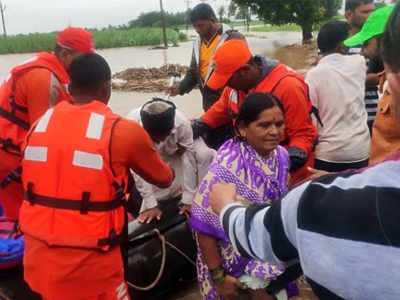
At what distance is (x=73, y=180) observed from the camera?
5.81 feet

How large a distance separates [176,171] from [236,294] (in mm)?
1245

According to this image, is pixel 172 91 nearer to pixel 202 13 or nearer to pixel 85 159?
pixel 202 13

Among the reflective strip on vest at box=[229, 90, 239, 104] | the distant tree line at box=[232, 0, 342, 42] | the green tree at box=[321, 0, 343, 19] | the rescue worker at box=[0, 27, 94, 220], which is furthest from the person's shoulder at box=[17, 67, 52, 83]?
the green tree at box=[321, 0, 343, 19]

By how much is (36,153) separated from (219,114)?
1.57 m

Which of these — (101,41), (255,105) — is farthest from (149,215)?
(101,41)

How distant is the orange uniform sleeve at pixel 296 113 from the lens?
250 centimetres

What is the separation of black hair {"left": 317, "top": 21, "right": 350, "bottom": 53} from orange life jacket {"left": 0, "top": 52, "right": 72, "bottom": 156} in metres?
1.71

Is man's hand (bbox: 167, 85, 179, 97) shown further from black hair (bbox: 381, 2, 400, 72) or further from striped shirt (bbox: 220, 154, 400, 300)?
black hair (bbox: 381, 2, 400, 72)

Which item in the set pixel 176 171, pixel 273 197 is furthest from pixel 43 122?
pixel 176 171

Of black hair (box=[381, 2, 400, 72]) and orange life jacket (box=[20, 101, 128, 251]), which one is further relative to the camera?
orange life jacket (box=[20, 101, 128, 251])

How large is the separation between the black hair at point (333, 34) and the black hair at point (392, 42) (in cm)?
226

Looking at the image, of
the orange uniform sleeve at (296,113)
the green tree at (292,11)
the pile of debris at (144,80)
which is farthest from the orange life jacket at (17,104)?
the green tree at (292,11)

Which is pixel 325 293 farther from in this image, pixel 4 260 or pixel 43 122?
pixel 4 260

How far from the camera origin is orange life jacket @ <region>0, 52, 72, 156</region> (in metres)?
2.62
